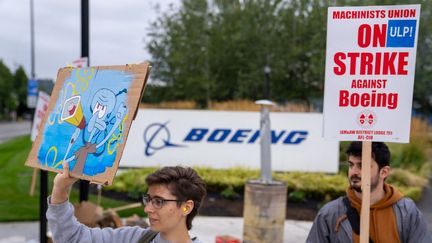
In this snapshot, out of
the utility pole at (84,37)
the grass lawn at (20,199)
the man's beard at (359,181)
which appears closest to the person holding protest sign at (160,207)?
the man's beard at (359,181)

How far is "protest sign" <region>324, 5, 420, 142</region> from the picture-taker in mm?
2824

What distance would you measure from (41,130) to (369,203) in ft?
5.85

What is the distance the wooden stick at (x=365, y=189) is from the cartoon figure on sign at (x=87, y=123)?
1342 millimetres

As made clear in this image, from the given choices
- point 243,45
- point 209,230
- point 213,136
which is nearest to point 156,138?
point 213,136

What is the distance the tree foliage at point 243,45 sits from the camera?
981 inches

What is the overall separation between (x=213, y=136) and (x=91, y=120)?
10.9 meters

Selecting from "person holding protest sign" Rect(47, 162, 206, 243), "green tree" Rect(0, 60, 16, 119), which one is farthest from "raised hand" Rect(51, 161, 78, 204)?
"green tree" Rect(0, 60, 16, 119)

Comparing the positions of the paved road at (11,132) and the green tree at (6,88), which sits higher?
the green tree at (6,88)

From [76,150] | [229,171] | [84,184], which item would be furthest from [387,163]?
[229,171]

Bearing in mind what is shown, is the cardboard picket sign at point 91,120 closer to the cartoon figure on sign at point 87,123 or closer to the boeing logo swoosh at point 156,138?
the cartoon figure on sign at point 87,123

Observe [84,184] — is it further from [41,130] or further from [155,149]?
[155,149]

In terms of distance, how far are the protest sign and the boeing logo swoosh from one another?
34.2 feet

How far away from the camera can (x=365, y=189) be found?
2734mm

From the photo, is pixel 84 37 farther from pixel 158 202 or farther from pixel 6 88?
pixel 6 88
